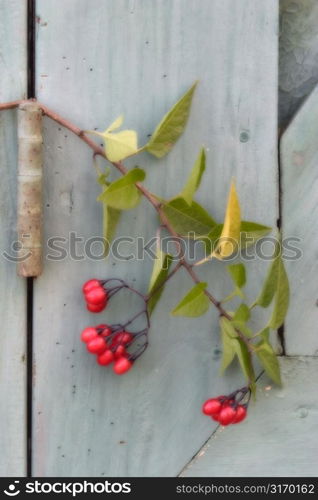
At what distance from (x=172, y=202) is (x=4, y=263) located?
0.80 ft

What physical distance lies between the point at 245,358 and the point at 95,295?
8.2 inches

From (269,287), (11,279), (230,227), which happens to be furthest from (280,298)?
(11,279)

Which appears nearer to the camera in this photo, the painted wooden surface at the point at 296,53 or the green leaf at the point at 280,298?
the green leaf at the point at 280,298

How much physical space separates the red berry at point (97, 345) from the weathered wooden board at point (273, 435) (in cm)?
22

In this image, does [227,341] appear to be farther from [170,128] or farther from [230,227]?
[170,128]

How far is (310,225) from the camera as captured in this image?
0.97 meters

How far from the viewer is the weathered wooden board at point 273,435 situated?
3.21 ft

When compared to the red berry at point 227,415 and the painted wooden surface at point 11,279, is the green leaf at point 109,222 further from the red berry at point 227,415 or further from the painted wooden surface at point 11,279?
the red berry at point 227,415

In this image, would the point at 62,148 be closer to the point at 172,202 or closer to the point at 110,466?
the point at 172,202

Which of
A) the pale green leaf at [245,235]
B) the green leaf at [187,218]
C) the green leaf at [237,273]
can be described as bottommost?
the green leaf at [237,273]

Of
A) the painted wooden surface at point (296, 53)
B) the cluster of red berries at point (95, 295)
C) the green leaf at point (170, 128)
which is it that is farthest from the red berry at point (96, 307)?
the painted wooden surface at point (296, 53)

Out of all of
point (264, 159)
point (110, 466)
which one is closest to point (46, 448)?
point (110, 466)

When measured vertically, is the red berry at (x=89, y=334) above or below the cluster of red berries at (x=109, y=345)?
above

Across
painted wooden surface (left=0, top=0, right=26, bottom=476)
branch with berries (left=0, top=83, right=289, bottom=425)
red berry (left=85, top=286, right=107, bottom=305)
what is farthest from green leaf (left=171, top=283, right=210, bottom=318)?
painted wooden surface (left=0, top=0, right=26, bottom=476)
